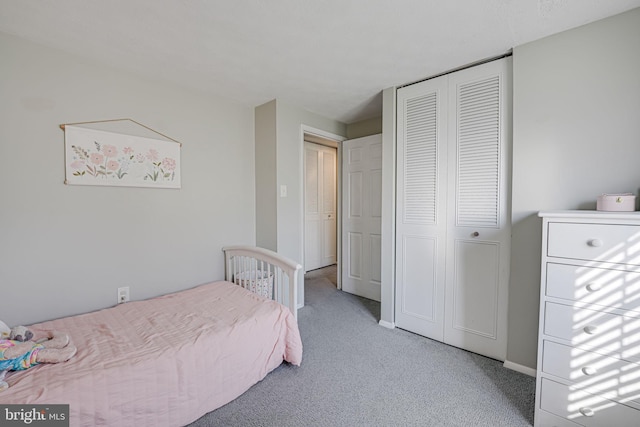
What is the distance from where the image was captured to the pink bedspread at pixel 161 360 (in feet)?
3.83

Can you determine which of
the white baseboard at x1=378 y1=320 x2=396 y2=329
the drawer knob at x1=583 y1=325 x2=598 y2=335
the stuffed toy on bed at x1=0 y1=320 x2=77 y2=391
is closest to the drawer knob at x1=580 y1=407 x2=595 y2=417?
the drawer knob at x1=583 y1=325 x2=598 y2=335

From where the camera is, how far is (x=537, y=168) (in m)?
1.75

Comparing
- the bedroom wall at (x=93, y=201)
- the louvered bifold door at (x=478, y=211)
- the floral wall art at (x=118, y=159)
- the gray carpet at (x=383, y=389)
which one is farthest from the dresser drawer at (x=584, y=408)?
the floral wall art at (x=118, y=159)

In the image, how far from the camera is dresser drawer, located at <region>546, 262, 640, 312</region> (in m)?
1.22

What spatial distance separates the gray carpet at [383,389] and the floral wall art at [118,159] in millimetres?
1793

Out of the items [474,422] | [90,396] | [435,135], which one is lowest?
[474,422]

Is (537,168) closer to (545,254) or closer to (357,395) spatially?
(545,254)

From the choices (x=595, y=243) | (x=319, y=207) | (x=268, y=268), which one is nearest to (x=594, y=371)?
(x=595, y=243)

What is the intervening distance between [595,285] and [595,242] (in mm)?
210

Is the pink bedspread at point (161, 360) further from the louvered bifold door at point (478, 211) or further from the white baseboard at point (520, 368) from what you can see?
the white baseboard at point (520, 368)

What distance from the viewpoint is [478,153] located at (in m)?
2.03

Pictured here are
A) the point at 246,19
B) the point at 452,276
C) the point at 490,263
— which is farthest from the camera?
the point at 452,276

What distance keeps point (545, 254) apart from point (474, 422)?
3.25 ft

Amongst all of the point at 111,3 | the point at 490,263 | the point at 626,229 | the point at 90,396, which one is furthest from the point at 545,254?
the point at 111,3
